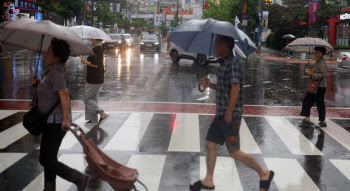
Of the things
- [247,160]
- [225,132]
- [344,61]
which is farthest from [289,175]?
[344,61]

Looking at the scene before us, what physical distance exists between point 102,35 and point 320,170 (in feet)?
15.4

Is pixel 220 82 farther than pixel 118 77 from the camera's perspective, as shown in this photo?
No

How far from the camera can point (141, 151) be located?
6.96m

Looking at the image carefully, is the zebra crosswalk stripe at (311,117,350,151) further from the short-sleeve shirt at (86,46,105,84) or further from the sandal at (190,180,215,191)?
the short-sleeve shirt at (86,46,105,84)

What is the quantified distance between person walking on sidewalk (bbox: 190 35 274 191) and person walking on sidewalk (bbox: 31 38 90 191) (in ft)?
5.03

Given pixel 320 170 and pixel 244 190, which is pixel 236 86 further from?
pixel 320 170

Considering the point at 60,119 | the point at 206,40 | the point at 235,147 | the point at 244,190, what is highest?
the point at 206,40

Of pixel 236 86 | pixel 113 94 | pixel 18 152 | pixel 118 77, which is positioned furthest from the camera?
pixel 118 77

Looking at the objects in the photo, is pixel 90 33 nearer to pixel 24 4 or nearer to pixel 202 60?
pixel 202 60

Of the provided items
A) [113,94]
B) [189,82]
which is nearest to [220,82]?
[113,94]

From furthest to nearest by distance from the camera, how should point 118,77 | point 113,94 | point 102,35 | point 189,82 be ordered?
point 118,77, point 189,82, point 113,94, point 102,35

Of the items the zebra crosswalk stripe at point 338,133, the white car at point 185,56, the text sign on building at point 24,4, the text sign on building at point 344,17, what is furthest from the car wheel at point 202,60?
the text sign on building at point 344,17

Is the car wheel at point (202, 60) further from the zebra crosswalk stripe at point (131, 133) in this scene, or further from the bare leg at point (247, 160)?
the bare leg at point (247, 160)

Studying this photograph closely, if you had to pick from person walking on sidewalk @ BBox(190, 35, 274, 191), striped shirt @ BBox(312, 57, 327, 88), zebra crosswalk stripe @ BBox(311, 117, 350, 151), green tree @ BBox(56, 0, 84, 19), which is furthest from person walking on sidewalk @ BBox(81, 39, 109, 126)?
green tree @ BBox(56, 0, 84, 19)
